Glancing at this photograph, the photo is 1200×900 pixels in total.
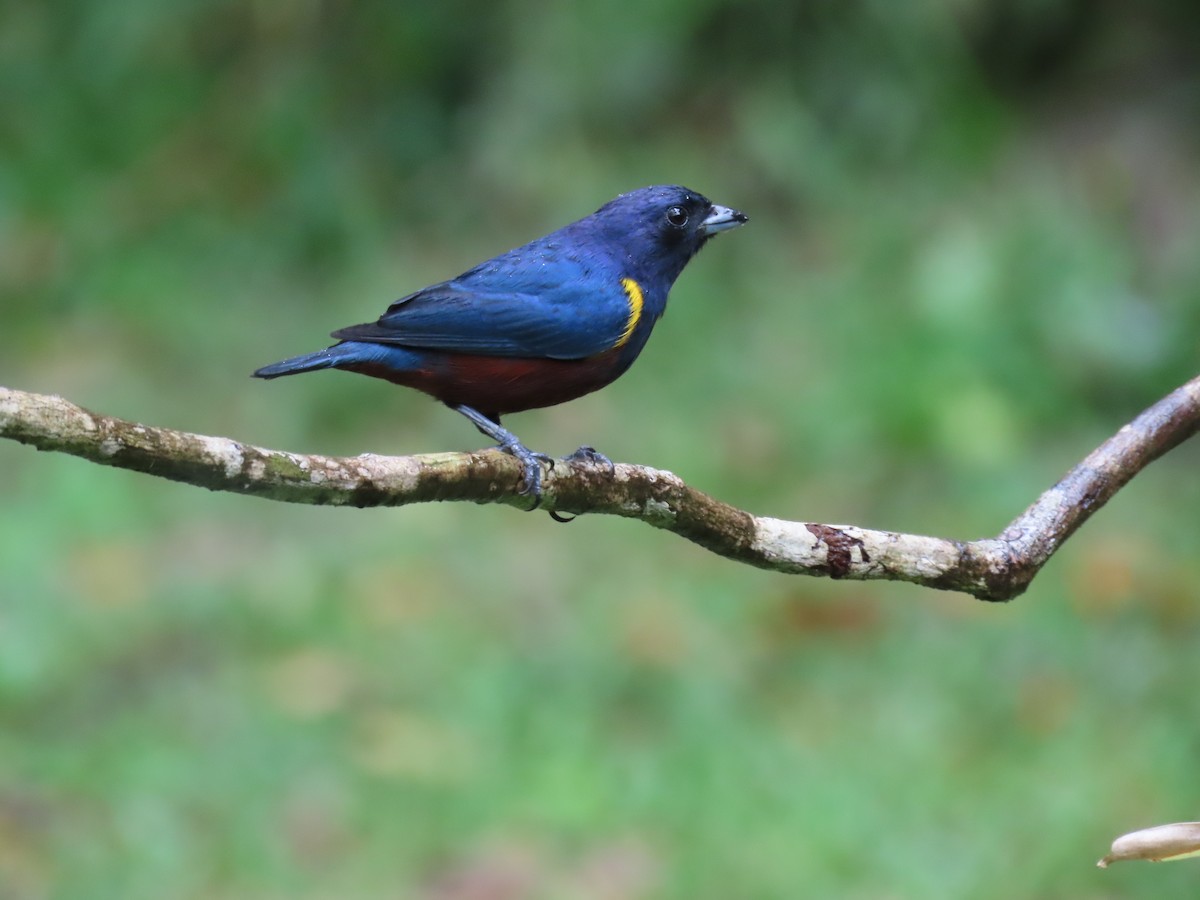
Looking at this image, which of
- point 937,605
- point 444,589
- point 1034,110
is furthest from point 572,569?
point 1034,110

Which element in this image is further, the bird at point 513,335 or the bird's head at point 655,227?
the bird's head at point 655,227

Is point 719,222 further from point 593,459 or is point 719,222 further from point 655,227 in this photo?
point 593,459

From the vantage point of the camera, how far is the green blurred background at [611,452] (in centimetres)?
535

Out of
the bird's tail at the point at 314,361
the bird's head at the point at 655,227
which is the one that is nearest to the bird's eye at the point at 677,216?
the bird's head at the point at 655,227

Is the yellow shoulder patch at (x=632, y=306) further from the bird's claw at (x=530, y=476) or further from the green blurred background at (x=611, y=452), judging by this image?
the green blurred background at (x=611, y=452)

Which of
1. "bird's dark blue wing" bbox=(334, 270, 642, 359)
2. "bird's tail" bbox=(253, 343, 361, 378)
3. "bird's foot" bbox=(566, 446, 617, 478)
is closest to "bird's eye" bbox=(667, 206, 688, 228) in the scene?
"bird's dark blue wing" bbox=(334, 270, 642, 359)

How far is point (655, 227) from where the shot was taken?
13.5 ft

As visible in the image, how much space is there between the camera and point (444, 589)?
6621mm

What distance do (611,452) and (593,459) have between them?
149 inches

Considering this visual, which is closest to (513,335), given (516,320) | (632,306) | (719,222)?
(516,320)

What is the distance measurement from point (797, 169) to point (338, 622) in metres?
3.30

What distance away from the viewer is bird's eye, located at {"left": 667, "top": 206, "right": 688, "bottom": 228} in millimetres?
4133

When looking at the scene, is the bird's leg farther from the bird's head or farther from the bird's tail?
the bird's head

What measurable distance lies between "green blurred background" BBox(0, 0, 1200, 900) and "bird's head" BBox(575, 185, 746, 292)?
80.6 inches
